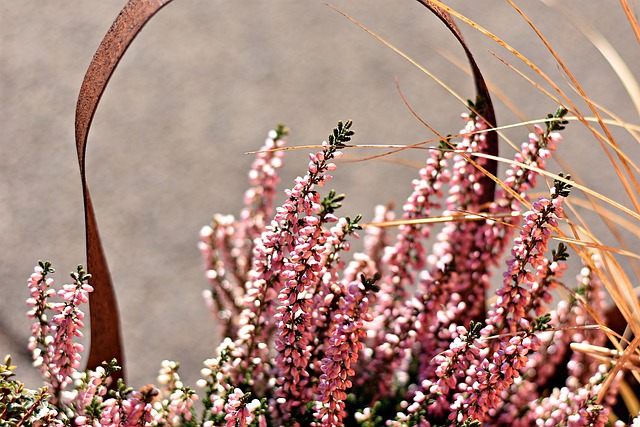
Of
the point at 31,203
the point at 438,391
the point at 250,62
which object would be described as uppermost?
the point at 250,62

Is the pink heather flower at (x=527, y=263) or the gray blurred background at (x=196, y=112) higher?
the gray blurred background at (x=196, y=112)

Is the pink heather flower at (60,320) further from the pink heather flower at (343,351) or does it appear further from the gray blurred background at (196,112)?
the gray blurred background at (196,112)

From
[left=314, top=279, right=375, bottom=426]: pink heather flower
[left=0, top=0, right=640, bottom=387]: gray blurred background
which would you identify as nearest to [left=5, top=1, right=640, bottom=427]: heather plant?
[left=314, top=279, right=375, bottom=426]: pink heather flower

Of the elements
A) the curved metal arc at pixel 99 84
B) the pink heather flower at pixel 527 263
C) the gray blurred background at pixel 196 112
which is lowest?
the pink heather flower at pixel 527 263

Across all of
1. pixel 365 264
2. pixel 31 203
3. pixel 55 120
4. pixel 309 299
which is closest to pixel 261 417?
pixel 309 299

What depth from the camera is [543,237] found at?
0.63 m

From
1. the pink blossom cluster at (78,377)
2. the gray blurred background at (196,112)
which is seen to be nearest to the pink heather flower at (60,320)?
the pink blossom cluster at (78,377)

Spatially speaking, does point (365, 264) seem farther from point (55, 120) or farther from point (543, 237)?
point (55, 120)

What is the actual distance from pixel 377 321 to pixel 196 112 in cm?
100

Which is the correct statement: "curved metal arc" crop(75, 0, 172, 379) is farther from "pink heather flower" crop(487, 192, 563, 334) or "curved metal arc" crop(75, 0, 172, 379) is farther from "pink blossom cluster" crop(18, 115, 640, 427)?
"pink heather flower" crop(487, 192, 563, 334)

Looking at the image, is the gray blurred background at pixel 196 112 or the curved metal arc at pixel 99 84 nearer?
the curved metal arc at pixel 99 84

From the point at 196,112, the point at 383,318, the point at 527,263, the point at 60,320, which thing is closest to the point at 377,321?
the point at 383,318

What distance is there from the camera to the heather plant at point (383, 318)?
0.64 meters

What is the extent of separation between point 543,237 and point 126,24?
0.38 meters
